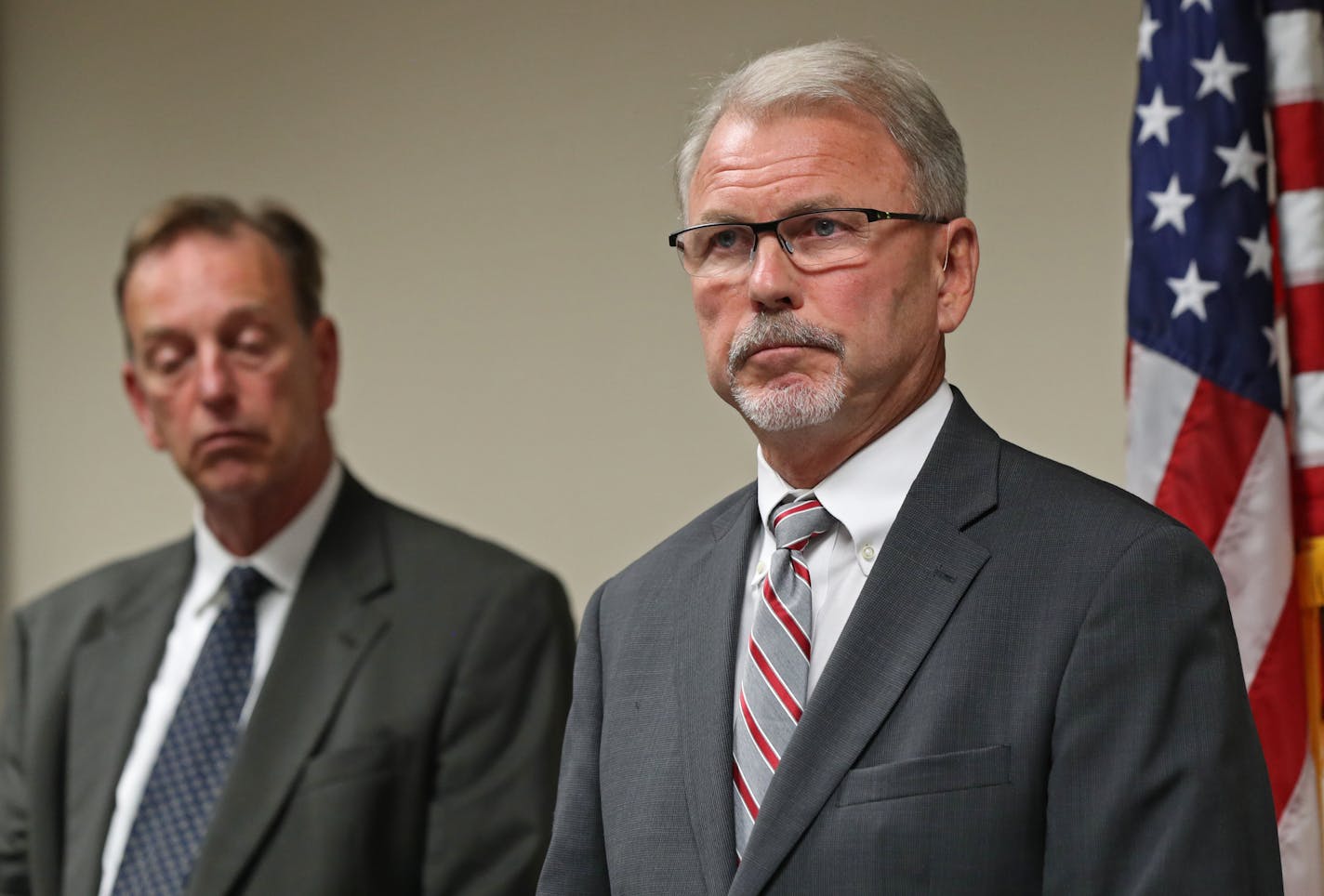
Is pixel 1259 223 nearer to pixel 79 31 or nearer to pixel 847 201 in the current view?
pixel 847 201

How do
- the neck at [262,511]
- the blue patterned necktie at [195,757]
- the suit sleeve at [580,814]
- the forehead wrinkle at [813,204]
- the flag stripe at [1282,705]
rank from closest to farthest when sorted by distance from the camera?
1. the forehead wrinkle at [813,204]
2. the suit sleeve at [580,814]
3. the flag stripe at [1282,705]
4. the blue patterned necktie at [195,757]
5. the neck at [262,511]

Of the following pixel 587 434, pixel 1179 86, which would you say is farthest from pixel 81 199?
pixel 1179 86

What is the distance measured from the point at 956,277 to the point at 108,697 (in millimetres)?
1744

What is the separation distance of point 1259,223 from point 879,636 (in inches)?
41.9

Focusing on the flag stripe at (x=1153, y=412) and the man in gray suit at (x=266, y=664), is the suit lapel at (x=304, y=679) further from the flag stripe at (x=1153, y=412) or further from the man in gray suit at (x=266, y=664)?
the flag stripe at (x=1153, y=412)

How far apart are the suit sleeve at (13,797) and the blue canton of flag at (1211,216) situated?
78.9 inches

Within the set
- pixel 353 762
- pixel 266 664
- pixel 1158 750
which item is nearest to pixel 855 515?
Answer: pixel 1158 750

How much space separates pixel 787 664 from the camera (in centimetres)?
154

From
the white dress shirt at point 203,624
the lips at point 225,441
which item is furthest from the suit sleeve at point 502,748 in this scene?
the lips at point 225,441

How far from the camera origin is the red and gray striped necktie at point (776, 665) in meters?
1.51

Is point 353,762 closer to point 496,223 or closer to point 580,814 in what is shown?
point 580,814

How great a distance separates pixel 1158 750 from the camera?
132 cm

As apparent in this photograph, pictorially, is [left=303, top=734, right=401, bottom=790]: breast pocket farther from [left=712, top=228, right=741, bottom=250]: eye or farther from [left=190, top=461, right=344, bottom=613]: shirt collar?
[left=712, top=228, right=741, bottom=250]: eye

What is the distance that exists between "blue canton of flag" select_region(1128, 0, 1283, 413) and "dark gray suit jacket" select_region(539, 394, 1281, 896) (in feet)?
2.34
